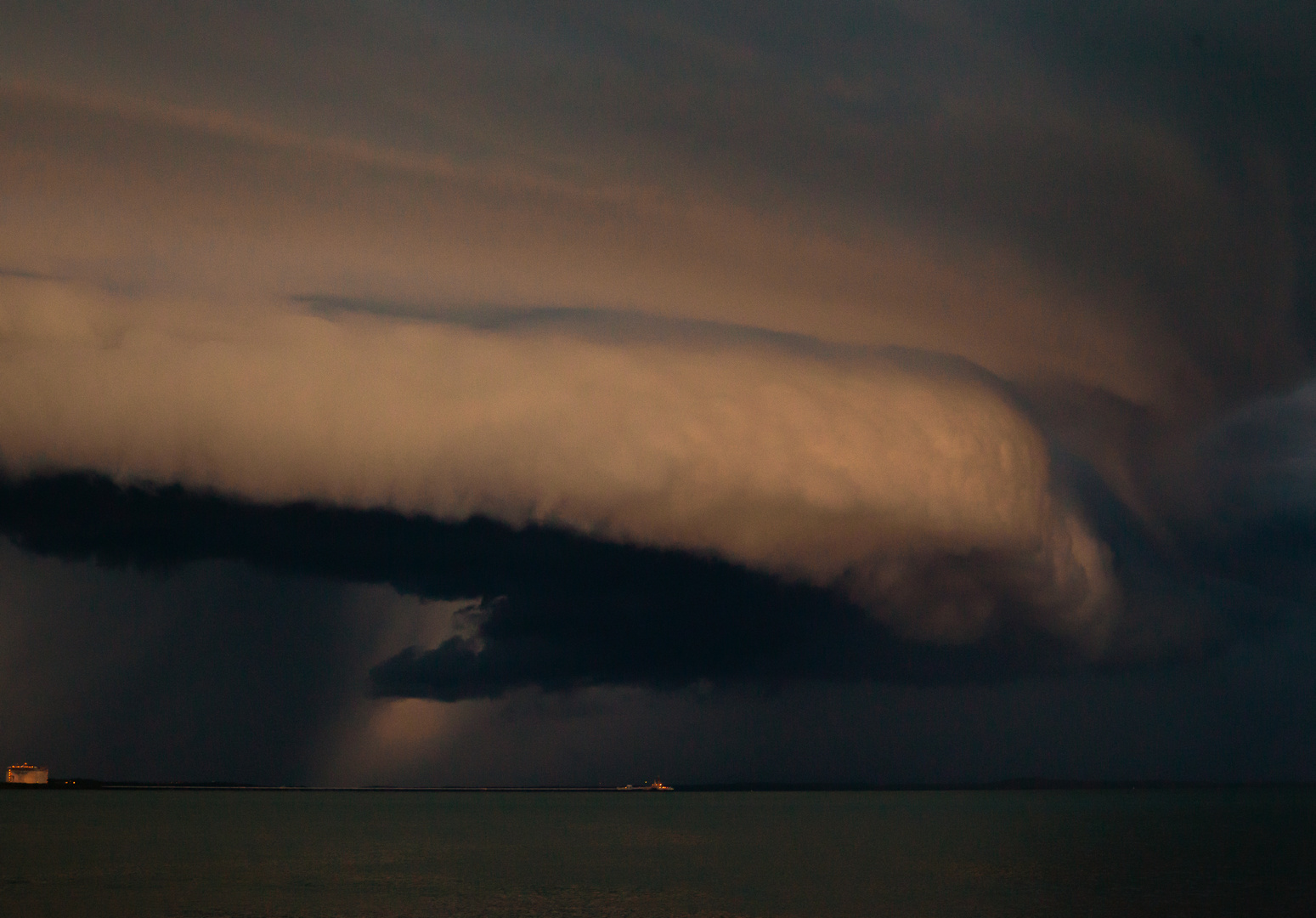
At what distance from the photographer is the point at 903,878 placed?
444 ft

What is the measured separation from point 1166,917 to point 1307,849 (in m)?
108

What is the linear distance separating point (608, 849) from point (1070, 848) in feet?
247

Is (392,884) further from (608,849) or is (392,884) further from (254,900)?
(608,849)

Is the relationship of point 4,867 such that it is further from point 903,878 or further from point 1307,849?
point 1307,849

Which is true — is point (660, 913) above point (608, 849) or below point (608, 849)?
below

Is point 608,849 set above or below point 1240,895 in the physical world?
above

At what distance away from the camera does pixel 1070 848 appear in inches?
7525

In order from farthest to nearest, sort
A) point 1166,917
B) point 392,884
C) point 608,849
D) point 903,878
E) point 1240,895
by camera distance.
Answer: point 608,849
point 903,878
point 392,884
point 1240,895
point 1166,917

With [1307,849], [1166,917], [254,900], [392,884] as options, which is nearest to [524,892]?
[392,884]

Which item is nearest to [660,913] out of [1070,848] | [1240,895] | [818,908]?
[818,908]

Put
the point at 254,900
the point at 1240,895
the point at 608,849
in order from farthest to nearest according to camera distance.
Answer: the point at 608,849 < the point at 1240,895 < the point at 254,900

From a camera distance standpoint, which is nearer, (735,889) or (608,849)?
(735,889)

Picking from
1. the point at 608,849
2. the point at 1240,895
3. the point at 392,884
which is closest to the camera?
the point at 1240,895

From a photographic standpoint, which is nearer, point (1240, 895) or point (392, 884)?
point (1240, 895)
